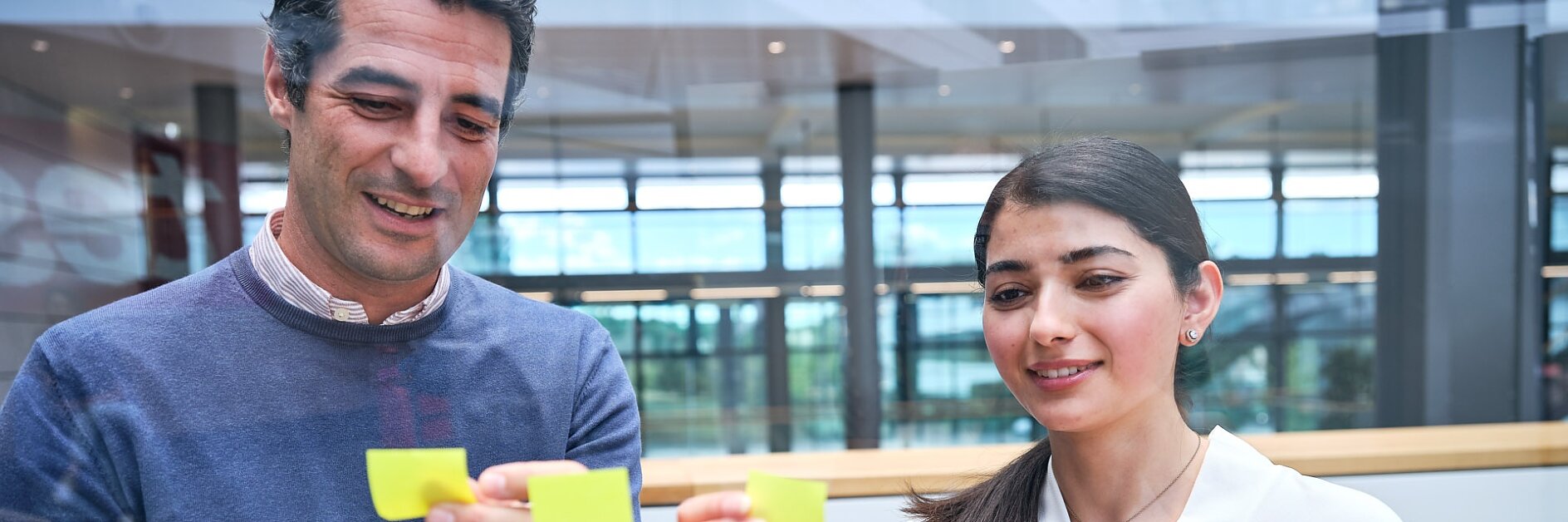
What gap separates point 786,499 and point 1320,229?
72 centimetres

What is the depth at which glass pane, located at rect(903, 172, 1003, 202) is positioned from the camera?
1054 mm

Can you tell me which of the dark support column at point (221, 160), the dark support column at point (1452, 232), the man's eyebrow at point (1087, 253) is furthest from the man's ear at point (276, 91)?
the dark support column at point (1452, 232)

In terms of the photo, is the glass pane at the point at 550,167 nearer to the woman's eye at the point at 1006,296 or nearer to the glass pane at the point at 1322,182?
the woman's eye at the point at 1006,296

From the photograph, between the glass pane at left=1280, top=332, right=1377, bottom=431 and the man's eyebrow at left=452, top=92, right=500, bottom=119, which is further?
the glass pane at left=1280, top=332, right=1377, bottom=431

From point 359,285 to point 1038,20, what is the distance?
43.1 inches

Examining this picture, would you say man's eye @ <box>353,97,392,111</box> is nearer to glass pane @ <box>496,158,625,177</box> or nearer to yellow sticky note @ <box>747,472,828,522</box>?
glass pane @ <box>496,158,625,177</box>

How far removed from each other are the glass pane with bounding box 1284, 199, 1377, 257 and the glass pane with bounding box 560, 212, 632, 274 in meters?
0.79

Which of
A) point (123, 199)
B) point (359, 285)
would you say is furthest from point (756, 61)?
point (359, 285)

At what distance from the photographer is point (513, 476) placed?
2.43ft

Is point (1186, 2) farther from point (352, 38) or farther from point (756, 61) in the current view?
point (352, 38)

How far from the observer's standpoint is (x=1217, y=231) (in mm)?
1012

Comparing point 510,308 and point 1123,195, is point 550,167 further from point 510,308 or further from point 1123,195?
point 1123,195

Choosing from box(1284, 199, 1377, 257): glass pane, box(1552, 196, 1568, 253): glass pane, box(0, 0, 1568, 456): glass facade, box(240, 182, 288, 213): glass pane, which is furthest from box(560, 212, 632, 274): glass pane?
box(1552, 196, 1568, 253): glass pane

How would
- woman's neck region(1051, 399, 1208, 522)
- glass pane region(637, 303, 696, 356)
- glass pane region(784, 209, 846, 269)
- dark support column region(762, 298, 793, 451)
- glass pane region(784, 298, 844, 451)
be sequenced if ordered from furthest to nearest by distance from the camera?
glass pane region(784, 298, 844, 451), dark support column region(762, 298, 793, 451), glass pane region(784, 209, 846, 269), glass pane region(637, 303, 696, 356), woman's neck region(1051, 399, 1208, 522)
